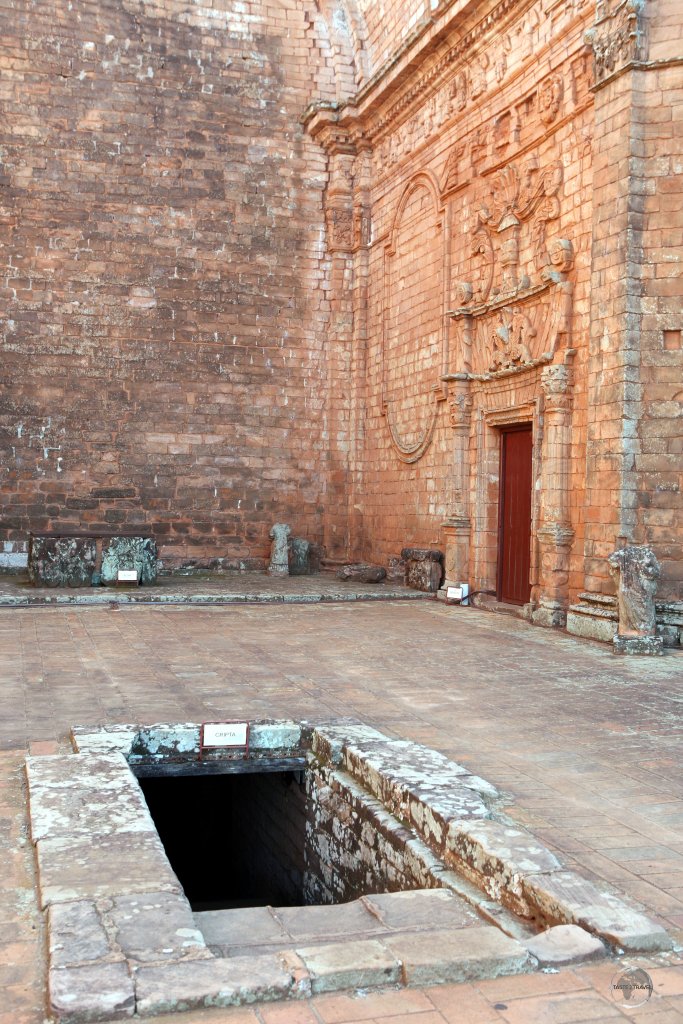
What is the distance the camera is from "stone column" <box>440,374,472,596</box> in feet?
37.8

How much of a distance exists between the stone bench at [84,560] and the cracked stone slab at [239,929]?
29.8 feet

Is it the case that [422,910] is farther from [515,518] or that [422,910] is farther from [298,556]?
A: [298,556]

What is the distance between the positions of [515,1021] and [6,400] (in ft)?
41.9

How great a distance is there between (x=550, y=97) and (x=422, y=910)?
895 centimetres

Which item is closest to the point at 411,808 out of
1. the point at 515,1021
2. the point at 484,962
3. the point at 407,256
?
the point at 484,962

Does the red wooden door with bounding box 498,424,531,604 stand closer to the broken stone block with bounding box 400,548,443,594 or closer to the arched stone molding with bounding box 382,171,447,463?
the broken stone block with bounding box 400,548,443,594

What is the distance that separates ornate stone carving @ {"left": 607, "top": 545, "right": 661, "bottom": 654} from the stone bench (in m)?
6.13

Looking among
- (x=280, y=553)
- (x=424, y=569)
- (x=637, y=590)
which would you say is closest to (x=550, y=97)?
(x=637, y=590)

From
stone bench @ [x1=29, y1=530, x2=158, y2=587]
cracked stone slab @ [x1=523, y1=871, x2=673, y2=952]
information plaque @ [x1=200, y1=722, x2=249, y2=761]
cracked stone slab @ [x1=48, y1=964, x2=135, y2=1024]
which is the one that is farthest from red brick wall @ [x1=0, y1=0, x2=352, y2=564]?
cracked stone slab @ [x1=48, y1=964, x2=135, y2=1024]

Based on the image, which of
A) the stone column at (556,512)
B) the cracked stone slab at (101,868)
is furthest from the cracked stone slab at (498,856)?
the stone column at (556,512)

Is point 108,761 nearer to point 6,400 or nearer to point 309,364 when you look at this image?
point 6,400

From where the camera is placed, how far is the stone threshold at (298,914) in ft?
7.67

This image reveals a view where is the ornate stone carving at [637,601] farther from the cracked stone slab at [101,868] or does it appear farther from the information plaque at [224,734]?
the cracked stone slab at [101,868]

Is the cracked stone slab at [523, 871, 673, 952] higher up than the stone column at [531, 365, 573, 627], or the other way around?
the stone column at [531, 365, 573, 627]
